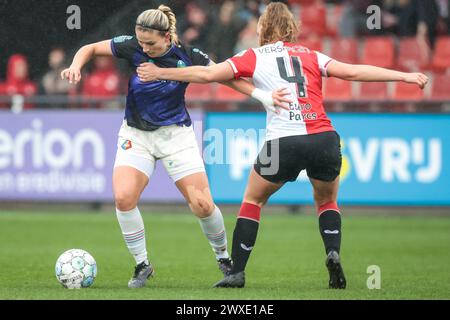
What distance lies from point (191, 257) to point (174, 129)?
8.98ft

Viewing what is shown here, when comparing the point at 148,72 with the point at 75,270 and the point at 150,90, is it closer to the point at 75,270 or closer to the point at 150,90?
the point at 150,90

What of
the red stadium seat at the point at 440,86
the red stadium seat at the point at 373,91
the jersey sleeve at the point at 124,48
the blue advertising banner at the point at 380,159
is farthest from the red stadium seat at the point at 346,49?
the jersey sleeve at the point at 124,48

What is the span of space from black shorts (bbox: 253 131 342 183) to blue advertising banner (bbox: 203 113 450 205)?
6.78m

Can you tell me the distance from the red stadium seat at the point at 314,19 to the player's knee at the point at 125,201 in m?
9.24

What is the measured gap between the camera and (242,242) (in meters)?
7.86

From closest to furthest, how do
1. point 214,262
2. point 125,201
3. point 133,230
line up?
1. point 125,201
2. point 133,230
3. point 214,262

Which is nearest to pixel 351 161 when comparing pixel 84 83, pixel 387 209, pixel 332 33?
pixel 387 209

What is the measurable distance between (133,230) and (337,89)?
8.56 m

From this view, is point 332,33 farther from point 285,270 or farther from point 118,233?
point 285,270

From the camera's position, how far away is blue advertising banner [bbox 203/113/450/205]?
48.0 feet

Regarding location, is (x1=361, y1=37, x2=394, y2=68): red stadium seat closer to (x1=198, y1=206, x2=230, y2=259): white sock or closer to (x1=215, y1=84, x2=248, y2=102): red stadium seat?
(x1=215, y1=84, x2=248, y2=102): red stadium seat

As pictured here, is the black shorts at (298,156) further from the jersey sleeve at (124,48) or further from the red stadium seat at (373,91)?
the red stadium seat at (373,91)

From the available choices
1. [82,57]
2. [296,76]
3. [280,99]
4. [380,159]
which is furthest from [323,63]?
[380,159]

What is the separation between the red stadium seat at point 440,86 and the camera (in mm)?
15946
